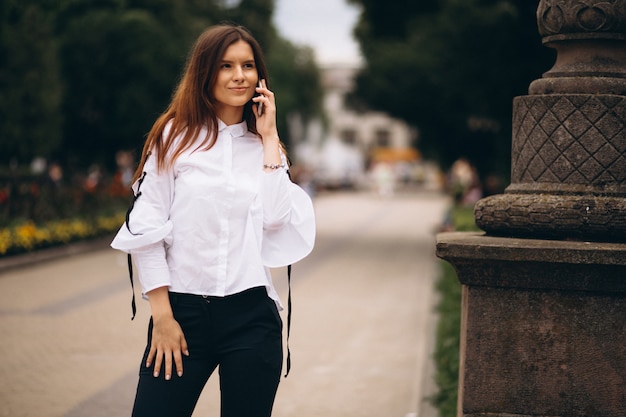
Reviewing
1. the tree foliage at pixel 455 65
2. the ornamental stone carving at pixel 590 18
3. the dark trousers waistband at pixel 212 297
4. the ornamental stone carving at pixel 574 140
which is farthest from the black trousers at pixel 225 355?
the tree foliage at pixel 455 65

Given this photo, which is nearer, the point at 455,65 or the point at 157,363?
the point at 157,363

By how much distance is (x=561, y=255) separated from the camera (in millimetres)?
3637

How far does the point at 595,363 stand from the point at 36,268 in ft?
42.4

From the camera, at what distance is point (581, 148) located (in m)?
3.89

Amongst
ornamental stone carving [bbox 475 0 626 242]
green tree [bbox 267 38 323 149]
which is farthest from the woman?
green tree [bbox 267 38 323 149]

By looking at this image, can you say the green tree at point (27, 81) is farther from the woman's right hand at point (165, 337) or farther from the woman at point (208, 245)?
the woman's right hand at point (165, 337)

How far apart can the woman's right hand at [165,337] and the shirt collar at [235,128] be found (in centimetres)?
58

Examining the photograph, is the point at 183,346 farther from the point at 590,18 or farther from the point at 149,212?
the point at 590,18

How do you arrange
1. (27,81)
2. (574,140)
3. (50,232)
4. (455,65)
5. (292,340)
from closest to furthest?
(574,140)
(292,340)
(50,232)
(27,81)
(455,65)

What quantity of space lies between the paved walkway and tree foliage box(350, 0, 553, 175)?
3765mm

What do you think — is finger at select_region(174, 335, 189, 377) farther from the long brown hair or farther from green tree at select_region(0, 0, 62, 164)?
green tree at select_region(0, 0, 62, 164)

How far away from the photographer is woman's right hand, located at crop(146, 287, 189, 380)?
117 inches

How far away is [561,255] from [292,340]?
18.7ft

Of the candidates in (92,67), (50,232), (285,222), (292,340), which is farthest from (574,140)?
(92,67)
